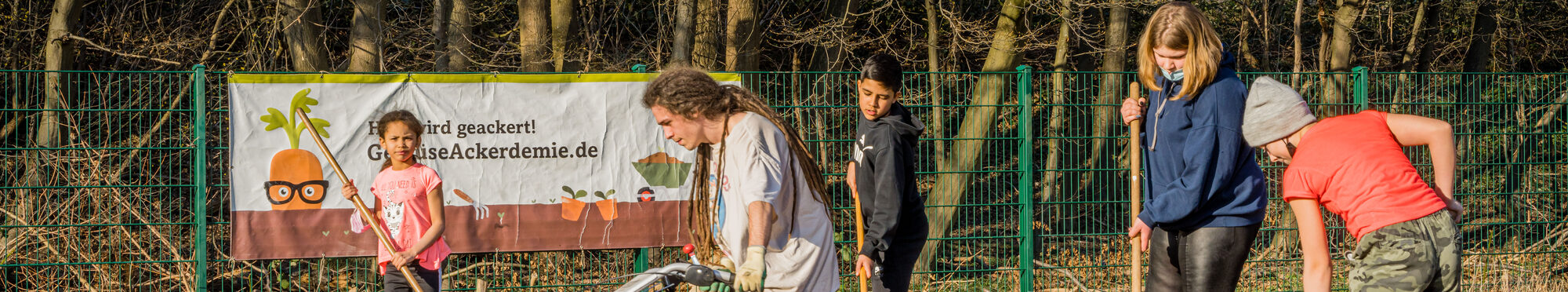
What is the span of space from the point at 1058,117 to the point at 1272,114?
4460mm

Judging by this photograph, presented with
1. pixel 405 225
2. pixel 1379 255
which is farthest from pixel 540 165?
pixel 1379 255

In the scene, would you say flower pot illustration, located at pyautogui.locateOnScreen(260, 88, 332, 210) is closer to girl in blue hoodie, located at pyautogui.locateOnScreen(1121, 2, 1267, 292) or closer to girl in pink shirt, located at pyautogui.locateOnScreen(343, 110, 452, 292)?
girl in pink shirt, located at pyautogui.locateOnScreen(343, 110, 452, 292)

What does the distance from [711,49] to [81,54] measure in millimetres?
6235

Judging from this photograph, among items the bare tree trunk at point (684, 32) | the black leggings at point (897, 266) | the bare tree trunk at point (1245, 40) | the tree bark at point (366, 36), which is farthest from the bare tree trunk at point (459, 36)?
the bare tree trunk at point (1245, 40)

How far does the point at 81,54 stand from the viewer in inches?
420

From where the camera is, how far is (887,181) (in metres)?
4.30

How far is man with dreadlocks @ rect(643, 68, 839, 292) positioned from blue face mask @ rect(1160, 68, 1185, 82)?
1.18 m

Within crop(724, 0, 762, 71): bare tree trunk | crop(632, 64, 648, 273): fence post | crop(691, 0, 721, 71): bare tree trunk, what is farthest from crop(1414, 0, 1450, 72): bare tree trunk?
crop(632, 64, 648, 273): fence post

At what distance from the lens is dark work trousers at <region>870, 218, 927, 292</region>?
4461 mm

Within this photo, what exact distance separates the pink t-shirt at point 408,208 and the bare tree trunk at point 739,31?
331cm

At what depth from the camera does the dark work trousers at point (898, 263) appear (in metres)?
4.46

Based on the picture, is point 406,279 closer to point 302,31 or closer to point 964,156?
point 964,156

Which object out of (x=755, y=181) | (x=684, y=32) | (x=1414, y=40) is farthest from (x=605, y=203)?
(x=1414, y=40)

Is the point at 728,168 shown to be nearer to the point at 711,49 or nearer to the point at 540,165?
the point at 540,165
